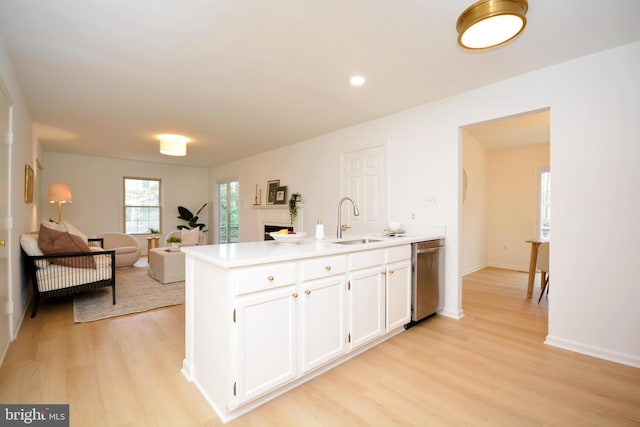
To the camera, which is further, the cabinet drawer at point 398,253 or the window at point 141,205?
the window at point 141,205

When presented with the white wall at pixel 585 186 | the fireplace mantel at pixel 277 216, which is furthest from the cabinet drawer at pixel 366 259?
the fireplace mantel at pixel 277 216

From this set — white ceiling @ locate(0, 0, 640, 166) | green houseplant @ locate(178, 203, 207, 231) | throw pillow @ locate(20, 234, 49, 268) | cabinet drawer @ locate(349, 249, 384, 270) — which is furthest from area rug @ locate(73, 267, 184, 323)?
green houseplant @ locate(178, 203, 207, 231)

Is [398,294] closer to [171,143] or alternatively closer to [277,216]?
[277,216]

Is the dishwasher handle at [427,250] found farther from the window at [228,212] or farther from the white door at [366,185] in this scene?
the window at [228,212]

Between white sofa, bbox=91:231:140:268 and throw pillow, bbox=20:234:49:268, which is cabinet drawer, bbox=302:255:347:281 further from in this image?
white sofa, bbox=91:231:140:268

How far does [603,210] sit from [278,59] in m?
2.93

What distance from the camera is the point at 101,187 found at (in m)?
7.13

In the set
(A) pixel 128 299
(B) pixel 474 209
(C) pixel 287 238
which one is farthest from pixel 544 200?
(A) pixel 128 299

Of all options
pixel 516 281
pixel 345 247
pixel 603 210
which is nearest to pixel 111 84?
pixel 345 247

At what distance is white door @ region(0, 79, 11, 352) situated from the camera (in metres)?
2.25

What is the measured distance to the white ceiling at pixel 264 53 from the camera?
1911 millimetres

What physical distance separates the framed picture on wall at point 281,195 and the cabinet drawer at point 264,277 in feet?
13.1

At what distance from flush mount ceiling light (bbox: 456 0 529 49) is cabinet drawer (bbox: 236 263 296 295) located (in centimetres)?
184

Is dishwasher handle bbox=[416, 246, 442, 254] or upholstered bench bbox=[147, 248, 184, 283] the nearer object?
dishwasher handle bbox=[416, 246, 442, 254]
